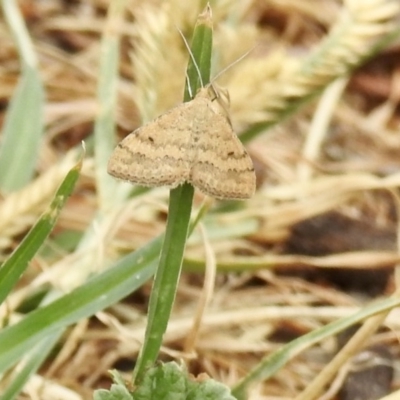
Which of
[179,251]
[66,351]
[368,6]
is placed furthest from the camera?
[368,6]

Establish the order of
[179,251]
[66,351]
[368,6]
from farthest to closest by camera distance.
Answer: [368,6]
[66,351]
[179,251]

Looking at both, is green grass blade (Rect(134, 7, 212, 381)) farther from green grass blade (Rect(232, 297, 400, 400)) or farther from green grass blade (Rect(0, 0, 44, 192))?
green grass blade (Rect(0, 0, 44, 192))

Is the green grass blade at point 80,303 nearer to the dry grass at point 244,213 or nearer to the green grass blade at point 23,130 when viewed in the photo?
the dry grass at point 244,213

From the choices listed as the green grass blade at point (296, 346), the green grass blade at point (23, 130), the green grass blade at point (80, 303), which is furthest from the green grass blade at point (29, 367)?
the green grass blade at point (23, 130)

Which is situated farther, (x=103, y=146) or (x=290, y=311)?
(x=103, y=146)

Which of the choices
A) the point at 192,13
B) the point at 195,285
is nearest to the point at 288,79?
the point at 192,13

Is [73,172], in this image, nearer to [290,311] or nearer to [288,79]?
[290,311]

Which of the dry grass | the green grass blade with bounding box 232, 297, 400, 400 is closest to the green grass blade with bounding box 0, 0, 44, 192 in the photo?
the dry grass
